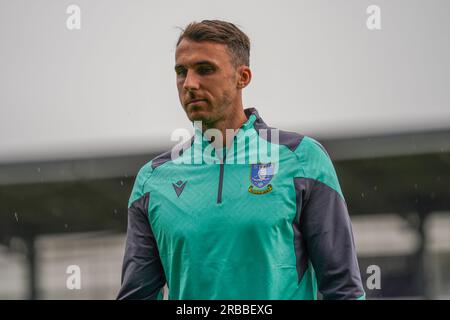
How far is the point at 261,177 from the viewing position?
3330mm

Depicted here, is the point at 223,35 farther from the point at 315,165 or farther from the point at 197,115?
the point at 315,165

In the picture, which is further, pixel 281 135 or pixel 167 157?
pixel 167 157

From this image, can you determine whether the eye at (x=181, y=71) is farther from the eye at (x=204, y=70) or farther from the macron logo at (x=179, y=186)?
the macron logo at (x=179, y=186)

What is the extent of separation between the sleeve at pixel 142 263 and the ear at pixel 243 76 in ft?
1.94

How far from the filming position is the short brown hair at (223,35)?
344 centimetres

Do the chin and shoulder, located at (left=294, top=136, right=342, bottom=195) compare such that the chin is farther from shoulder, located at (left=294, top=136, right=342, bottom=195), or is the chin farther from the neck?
shoulder, located at (left=294, top=136, right=342, bottom=195)

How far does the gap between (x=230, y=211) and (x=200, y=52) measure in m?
0.66

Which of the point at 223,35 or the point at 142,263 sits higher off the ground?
the point at 223,35

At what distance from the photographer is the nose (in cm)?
334

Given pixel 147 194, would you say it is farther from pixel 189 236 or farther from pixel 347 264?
pixel 347 264

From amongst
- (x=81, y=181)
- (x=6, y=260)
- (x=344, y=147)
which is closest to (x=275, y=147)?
(x=344, y=147)

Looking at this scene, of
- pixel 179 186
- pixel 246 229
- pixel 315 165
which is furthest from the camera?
pixel 179 186

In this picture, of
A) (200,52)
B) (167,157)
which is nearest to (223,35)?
(200,52)

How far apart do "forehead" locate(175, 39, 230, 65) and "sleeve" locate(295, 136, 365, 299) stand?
560mm
